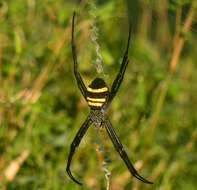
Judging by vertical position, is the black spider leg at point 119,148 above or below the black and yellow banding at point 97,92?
below

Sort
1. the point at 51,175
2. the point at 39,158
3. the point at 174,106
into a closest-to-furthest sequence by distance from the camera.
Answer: the point at 51,175 → the point at 39,158 → the point at 174,106

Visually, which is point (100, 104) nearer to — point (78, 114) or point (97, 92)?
point (97, 92)

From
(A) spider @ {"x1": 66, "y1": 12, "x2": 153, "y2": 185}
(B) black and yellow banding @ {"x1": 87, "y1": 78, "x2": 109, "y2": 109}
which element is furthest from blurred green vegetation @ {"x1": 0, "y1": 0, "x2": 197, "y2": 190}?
(B) black and yellow banding @ {"x1": 87, "y1": 78, "x2": 109, "y2": 109}

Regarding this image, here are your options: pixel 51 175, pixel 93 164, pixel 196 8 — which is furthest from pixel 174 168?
pixel 196 8

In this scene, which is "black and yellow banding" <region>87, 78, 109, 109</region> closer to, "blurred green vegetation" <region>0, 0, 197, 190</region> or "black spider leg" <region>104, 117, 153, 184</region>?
"black spider leg" <region>104, 117, 153, 184</region>

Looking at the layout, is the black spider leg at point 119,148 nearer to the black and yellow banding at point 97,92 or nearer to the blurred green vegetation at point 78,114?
the blurred green vegetation at point 78,114

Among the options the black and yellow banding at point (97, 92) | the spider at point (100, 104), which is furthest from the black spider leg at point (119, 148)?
the black and yellow banding at point (97, 92)

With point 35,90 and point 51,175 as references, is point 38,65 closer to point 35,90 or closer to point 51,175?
point 35,90
